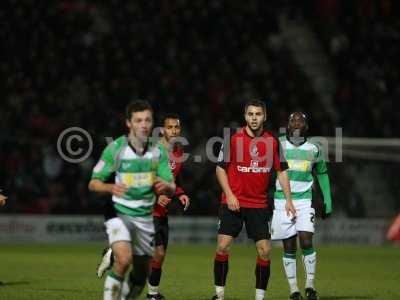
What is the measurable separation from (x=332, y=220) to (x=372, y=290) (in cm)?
1220

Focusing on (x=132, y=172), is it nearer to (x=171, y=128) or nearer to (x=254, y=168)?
(x=254, y=168)

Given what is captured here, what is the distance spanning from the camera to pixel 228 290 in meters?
12.8

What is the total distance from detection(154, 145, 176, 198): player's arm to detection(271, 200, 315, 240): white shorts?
365 centimetres

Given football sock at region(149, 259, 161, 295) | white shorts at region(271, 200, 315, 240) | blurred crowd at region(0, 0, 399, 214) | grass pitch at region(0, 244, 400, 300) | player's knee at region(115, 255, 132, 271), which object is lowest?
grass pitch at region(0, 244, 400, 300)

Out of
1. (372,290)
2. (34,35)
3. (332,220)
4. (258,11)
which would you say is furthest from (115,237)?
(258,11)

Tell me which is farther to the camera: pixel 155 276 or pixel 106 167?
pixel 155 276

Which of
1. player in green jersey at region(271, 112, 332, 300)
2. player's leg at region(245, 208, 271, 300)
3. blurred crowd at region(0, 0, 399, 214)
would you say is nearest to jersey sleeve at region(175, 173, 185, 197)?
player's leg at region(245, 208, 271, 300)

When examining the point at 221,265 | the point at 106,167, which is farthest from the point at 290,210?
the point at 106,167

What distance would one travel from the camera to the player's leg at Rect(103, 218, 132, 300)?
843cm

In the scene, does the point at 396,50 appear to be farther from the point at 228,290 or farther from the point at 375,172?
the point at 228,290

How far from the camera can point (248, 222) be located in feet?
36.0

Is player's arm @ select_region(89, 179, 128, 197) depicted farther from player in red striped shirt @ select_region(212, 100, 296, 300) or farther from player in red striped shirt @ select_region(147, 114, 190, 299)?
player in red striped shirt @ select_region(147, 114, 190, 299)

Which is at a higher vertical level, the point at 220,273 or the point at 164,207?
the point at 164,207

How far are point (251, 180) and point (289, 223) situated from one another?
1462 millimetres
